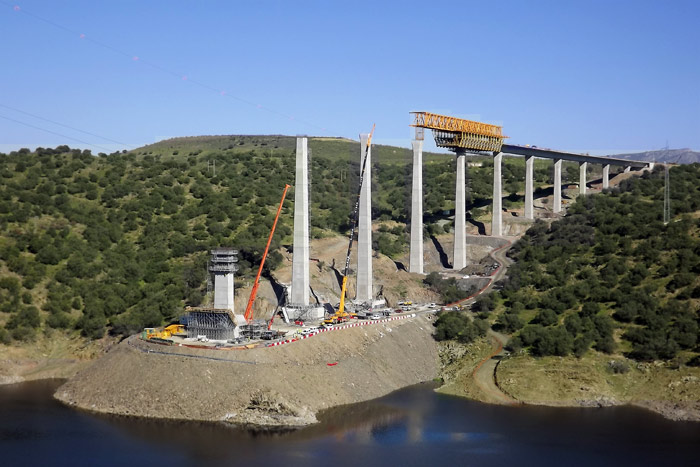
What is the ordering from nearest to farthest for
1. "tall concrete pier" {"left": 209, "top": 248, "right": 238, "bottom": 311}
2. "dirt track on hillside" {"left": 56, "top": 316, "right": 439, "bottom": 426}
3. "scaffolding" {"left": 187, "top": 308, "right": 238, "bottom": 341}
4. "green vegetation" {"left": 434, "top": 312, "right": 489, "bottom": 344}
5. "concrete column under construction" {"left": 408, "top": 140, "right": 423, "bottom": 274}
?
1. "dirt track on hillside" {"left": 56, "top": 316, "right": 439, "bottom": 426}
2. "scaffolding" {"left": 187, "top": 308, "right": 238, "bottom": 341}
3. "tall concrete pier" {"left": 209, "top": 248, "right": 238, "bottom": 311}
4. "green vegetation" {"left": 434, "top": 312, "right": 489, "bottom": 344}
5. "concrete column under construction" {"left": 408, "top": 140, "right": 423, "bottom": 274}

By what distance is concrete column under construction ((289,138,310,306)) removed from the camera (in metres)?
72.8

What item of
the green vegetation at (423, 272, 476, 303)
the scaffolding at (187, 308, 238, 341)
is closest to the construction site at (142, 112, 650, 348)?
the scaffolding at (187, 308, 238, 341)

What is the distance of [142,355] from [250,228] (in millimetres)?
37930

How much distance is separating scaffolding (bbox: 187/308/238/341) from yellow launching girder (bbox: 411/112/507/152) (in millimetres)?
32415

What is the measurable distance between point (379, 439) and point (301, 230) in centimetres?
2423

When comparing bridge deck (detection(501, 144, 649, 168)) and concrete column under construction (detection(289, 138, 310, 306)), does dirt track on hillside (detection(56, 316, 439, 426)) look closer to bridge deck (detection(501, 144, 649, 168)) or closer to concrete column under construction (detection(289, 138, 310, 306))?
concrete column under construction (detection(289, 138, 310, 306))

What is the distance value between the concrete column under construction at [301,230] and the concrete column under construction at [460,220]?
24.8m

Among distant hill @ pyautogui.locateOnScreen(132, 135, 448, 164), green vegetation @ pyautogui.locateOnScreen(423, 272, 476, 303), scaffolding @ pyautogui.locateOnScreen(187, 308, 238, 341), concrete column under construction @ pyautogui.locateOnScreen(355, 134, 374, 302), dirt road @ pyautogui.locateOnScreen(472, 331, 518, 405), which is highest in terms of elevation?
distant hill @ pyautogui.locateOnScreen(132, 135, 448, 164)

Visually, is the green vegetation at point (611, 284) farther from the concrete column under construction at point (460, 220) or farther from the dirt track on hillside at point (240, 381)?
the dirt track on hillside at point (240, 381)

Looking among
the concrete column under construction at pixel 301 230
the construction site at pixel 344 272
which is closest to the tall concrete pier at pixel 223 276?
the construction site at pixel 344 272

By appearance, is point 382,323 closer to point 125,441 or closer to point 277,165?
point 125,441

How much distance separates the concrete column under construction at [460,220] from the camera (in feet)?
311

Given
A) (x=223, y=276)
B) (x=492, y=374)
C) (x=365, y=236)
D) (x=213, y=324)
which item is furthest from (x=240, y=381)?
(x=365, y=236)

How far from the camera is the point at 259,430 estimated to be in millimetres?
55312
